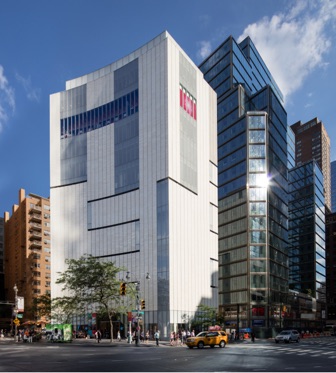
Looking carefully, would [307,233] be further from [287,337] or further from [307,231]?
[287,337]

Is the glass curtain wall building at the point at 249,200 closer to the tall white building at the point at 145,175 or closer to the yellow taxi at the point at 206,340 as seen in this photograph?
the tall white building at the point at 145,175

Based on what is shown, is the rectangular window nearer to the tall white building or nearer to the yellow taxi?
the tall white building

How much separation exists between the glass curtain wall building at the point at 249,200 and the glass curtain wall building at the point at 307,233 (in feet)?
137

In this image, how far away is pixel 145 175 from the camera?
281 feet

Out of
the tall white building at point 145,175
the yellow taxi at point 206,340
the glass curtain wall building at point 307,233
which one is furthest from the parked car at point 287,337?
the glass curtain wall building at point 307,233

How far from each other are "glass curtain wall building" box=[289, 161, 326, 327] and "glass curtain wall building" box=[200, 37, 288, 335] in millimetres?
41834

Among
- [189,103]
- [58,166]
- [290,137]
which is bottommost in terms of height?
[58,166]

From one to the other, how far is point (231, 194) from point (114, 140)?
4401 cm

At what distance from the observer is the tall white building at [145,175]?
3214 inches

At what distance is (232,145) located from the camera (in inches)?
4985

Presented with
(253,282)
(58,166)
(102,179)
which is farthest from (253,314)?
(58,166)

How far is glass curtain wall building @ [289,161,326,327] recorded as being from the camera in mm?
170625

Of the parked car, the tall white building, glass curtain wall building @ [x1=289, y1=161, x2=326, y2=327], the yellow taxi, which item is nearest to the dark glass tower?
glass curtain wall building @ [x1=289, y1=161, x2=326, y2=327]

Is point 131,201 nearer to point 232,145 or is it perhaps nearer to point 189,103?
point 189,103
